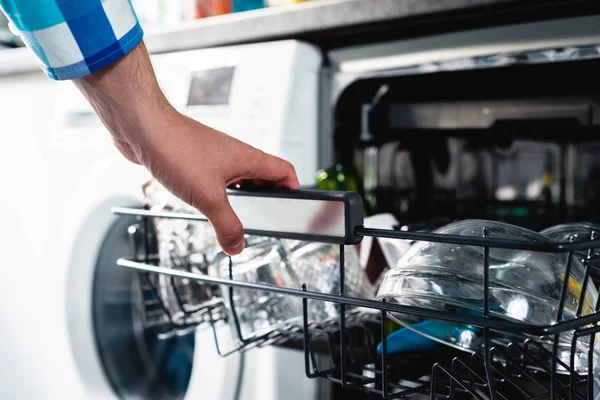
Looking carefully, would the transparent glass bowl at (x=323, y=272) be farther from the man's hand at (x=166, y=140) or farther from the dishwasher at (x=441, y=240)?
the man's hand at (x=166, y=140)

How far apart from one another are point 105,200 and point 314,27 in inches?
16.9

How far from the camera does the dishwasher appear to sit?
481mm

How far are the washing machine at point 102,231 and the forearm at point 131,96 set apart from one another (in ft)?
1.12

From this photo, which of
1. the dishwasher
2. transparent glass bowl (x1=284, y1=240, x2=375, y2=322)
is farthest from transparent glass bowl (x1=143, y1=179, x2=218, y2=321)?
transparent glass bowl (x1=284, y1=240, x2=375, y2=322)

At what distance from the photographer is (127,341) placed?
45.8 inches

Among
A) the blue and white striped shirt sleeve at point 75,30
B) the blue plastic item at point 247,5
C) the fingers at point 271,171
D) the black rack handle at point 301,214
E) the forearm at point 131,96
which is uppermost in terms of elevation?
the blue plastic item at point 247,5

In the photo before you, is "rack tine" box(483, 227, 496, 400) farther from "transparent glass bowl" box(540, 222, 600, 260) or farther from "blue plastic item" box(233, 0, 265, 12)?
"blue plastic item" box(233, 0, 265, 12)

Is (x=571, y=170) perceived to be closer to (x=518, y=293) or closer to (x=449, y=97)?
(x=449, y=97)

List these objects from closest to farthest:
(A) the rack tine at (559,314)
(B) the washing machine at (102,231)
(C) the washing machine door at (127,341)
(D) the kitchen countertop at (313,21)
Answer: (A) the rack tine at (559,314)
(D) the kitchen countertop at (313,21)
(B) the washing machine at (102,231)
(C) the washing machine door at (127,341)

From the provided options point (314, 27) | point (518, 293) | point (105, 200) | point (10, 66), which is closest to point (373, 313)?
point (518, 293)

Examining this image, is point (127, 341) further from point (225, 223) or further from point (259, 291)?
point (225, 223)

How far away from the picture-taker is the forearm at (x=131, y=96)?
498 millimetres

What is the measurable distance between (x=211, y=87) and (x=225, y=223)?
44cm

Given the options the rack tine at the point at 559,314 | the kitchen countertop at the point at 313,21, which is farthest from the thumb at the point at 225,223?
the kitchen countertop at the point at 313,21
